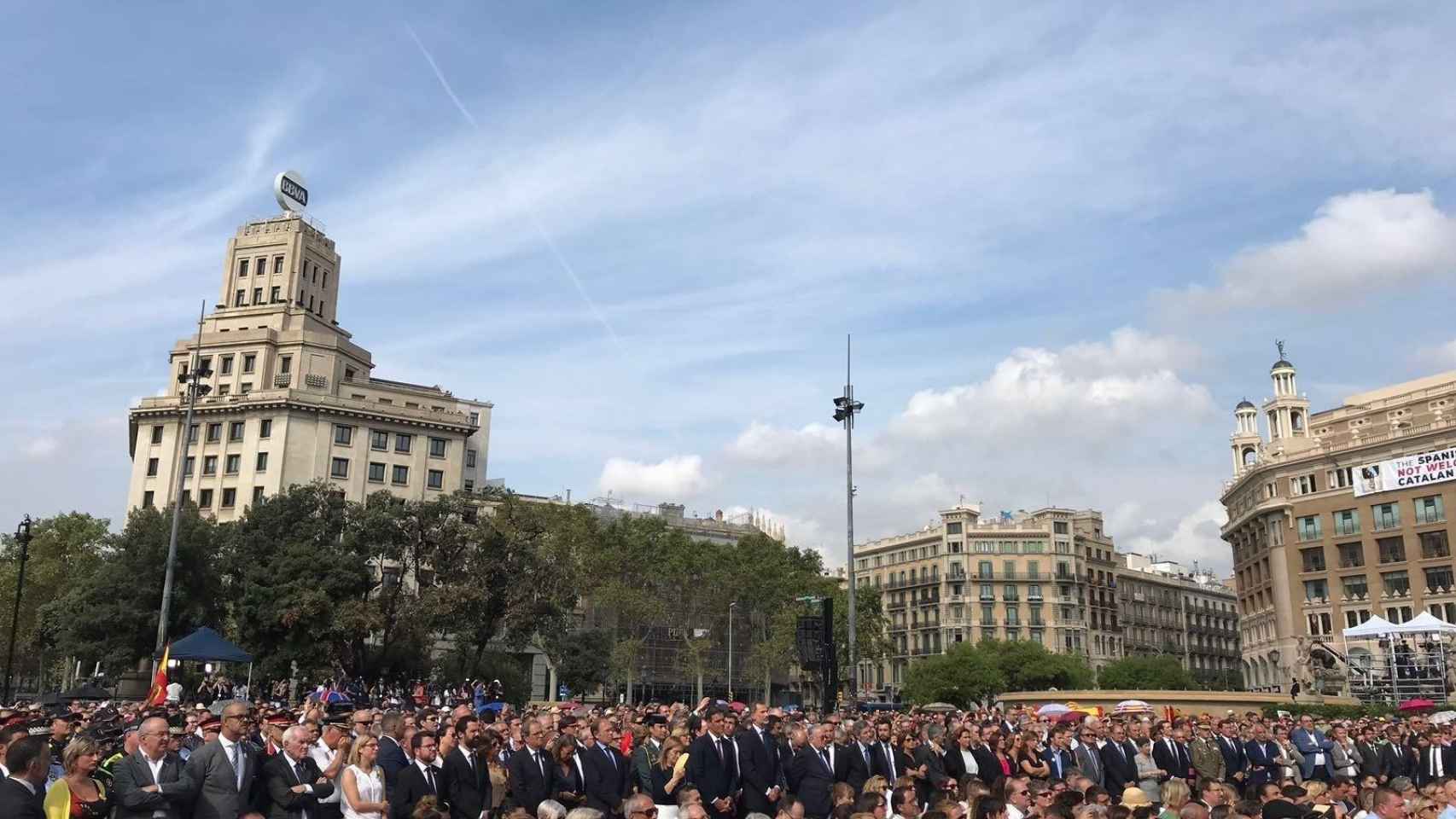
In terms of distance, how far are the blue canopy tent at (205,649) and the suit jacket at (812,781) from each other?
22473mm

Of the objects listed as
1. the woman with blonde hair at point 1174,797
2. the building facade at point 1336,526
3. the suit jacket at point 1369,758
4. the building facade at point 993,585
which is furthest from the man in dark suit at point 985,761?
the building facade at point 993,585

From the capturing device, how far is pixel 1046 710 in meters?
34.1

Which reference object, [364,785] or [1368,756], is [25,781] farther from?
[1368,756]

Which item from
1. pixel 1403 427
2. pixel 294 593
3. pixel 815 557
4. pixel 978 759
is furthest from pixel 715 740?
pixel 1403 427

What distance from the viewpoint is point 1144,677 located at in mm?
80938

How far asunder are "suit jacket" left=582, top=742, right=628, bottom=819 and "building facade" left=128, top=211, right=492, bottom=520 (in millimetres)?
64026

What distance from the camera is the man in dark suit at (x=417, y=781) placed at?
1071 centimetres

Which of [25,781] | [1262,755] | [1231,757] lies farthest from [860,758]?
[25,781]

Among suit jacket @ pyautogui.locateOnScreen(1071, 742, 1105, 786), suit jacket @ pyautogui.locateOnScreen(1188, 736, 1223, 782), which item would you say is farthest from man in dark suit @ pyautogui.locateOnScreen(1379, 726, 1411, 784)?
suit jacket @ pyautogui.locateOnScreen(1071, 742, 1105, 786)

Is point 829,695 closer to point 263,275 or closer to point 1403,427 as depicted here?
point 1403,427

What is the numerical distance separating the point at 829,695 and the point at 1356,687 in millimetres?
43724

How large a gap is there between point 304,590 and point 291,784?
40.6 meters

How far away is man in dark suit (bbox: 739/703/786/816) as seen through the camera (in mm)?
13422

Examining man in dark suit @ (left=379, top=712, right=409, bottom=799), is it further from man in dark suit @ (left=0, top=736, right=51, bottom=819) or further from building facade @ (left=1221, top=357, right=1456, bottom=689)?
building facade @ (left=1221, top=357, right=1456, bottom=689)
